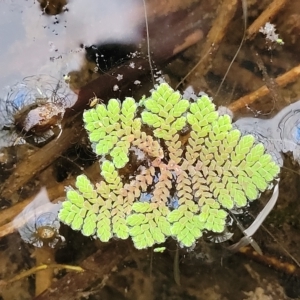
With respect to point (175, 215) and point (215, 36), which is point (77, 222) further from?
point (215, 36)

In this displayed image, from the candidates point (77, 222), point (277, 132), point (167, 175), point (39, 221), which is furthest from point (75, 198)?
point (277, 132)

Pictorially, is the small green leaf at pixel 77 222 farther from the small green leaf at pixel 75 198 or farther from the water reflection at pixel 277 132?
the water reflection at pixel 277 132

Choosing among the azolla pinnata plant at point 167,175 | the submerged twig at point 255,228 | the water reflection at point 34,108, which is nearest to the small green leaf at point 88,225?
the azolla pinnata plant at point 167,175

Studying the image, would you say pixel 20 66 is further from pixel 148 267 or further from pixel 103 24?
pixel 148 267

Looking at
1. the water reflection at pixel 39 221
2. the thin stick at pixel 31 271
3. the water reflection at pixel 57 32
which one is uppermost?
the water reflection at pixel 57 32

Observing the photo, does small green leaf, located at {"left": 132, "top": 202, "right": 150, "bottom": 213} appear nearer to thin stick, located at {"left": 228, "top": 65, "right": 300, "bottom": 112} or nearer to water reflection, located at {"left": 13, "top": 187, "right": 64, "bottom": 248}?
water reflection, located at {"left": 13, "top": 187, "right": 64, "bottom": 248}
